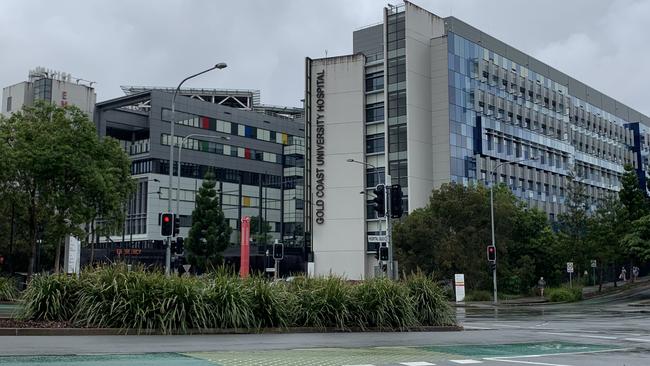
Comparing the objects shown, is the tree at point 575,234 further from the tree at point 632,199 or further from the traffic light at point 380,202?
the traffic light at point 380,202

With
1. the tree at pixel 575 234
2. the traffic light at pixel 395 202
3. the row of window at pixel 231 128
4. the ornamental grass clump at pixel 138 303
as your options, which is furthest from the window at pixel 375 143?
the ornamental grass clump at pixel 138 303

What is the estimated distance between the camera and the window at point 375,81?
7325 cm

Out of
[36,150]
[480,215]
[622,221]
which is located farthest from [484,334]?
[622,221]

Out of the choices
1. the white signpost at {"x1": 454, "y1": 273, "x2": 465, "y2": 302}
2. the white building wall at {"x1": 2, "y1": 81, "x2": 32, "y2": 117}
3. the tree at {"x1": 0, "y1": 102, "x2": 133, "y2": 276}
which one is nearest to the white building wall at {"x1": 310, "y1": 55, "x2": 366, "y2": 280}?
the white signpost at {"x1": 454, "y1": 273, "x2": 465, "y2": 302}

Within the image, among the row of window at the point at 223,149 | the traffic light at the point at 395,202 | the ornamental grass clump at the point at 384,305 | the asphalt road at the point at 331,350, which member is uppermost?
the row of window at the point at 223,149

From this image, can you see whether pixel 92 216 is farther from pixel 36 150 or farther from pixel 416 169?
pixel 416 169

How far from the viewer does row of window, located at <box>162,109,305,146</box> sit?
97.0 metres

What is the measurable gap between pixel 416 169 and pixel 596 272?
2231cm

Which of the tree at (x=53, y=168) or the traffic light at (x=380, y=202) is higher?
the tree at (x=53, y=168)

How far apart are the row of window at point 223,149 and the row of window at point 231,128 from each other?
2.11 meters

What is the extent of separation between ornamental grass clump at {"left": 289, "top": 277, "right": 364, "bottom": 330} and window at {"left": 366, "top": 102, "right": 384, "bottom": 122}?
178ft

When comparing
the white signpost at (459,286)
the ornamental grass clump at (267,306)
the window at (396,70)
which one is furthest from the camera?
the window at (396,70)

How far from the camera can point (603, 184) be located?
325 ft

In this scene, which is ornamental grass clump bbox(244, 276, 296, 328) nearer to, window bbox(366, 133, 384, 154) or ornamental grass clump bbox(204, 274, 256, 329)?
ornamental grass clump bbox(204, 274, 256, 329)
